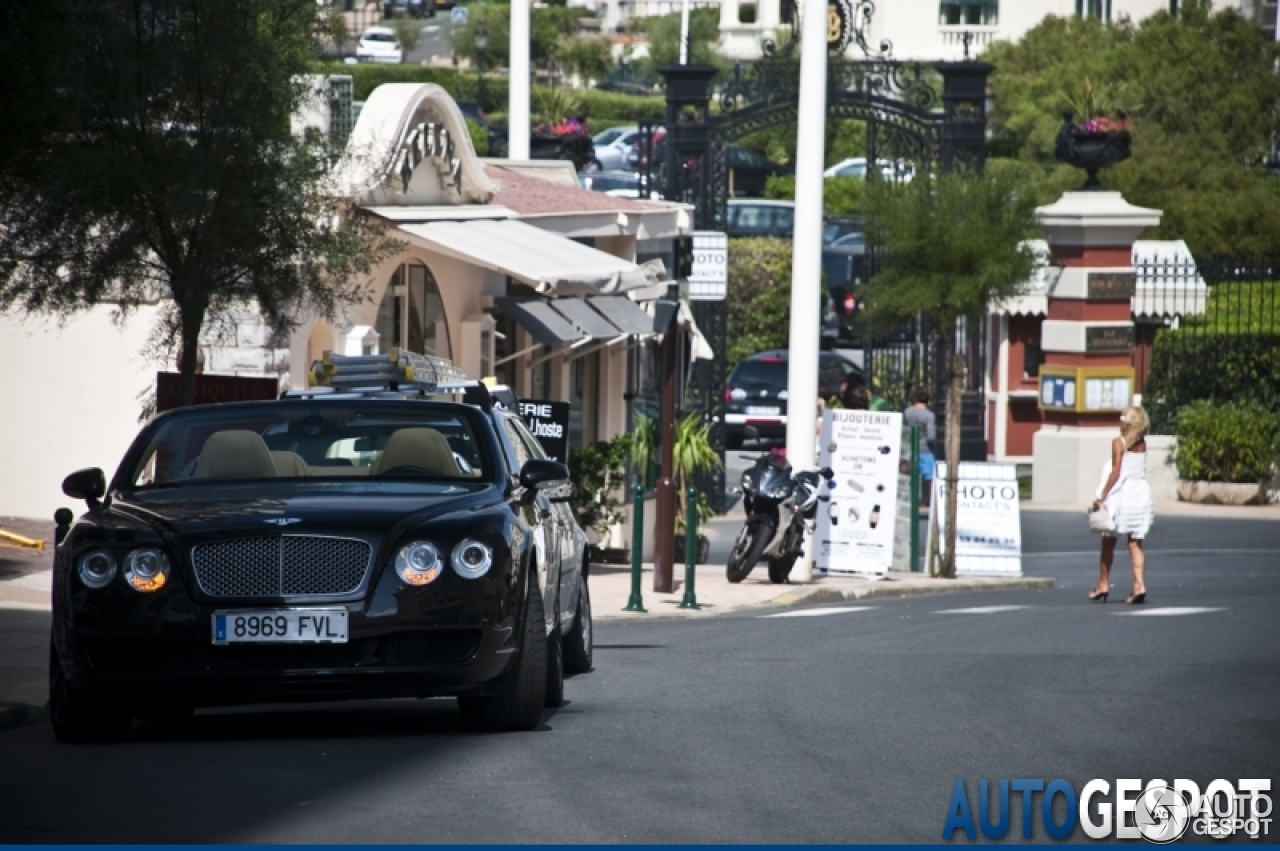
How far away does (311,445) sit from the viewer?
11.0 meters

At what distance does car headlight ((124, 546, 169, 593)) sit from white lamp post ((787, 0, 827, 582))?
1276 centimetres

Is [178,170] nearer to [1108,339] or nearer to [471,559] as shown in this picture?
[471,559]

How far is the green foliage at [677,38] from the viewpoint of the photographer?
82.0m

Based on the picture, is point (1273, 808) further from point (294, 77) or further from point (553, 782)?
point (294, 77)

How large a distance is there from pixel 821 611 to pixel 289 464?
927cm

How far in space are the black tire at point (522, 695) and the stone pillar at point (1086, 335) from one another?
22.2 meters

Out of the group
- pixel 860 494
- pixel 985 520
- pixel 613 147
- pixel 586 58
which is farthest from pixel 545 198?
pixel 586 58

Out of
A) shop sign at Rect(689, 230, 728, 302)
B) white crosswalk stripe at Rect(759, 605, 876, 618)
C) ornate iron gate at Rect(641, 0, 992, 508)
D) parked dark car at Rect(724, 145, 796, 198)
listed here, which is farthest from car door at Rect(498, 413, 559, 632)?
parked dark car at Rect(724, 145, 796, 198)

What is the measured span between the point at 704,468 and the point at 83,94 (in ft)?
40.8

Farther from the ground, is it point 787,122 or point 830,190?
point 830,190

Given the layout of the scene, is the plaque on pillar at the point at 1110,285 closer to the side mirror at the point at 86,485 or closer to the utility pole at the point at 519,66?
the utility pole at the point at 519,66

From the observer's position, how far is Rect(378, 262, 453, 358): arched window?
69.4 ft

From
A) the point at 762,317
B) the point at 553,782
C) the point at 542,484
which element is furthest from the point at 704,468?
the point at 762,317

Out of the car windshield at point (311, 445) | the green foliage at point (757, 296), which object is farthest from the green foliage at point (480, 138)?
the car windshield at point (311, 445)
